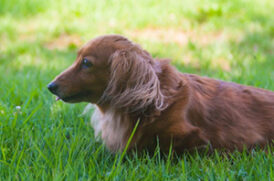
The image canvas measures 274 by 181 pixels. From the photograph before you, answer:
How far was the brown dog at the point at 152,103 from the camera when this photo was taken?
2.50 m

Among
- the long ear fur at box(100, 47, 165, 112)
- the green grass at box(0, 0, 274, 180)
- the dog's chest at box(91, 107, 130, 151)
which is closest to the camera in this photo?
the green grass at box(0, 0, 274, 180)

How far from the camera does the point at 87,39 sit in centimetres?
668

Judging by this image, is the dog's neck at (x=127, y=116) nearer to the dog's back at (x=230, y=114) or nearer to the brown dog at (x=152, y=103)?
the brown dog at (x=152, y=103)

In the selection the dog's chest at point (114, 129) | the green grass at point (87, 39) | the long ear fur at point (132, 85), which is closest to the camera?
the green grass at point (87, 39)

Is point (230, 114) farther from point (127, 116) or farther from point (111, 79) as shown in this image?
point (111, 79)

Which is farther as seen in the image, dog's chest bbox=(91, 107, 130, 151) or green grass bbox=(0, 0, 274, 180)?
dog's chest bbox=(91, 107, 130, 151)

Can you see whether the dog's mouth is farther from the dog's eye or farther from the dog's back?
the dog's back

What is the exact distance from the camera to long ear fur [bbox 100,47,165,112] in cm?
248

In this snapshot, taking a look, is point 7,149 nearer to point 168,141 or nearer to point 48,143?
point 48,143

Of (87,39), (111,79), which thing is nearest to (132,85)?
(111,79)

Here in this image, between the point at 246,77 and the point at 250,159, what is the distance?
6.95ft

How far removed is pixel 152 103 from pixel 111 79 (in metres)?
0.33

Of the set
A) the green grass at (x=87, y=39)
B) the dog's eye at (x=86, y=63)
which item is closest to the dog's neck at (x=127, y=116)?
the green grass at (x=87, y=39)

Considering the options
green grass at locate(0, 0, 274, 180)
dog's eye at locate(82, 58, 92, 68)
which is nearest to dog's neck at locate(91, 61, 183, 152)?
green grass at locate(0, 0, 274, 180)
